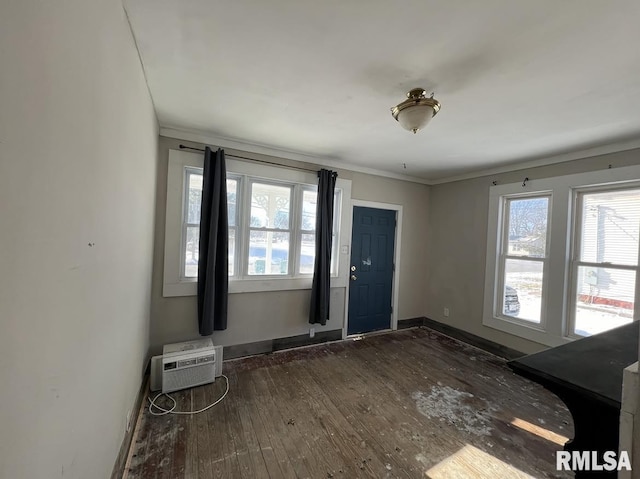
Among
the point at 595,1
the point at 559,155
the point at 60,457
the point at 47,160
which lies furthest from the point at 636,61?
the point at 60,457

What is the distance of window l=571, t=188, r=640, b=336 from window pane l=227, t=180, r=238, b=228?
3899 millimetres

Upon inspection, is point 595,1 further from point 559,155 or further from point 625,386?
point 559,155

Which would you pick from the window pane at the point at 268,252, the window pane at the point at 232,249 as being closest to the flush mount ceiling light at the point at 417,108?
the window pane at the point at 268,252

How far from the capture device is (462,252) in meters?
4.02

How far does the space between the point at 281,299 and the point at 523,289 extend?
3.13 meters

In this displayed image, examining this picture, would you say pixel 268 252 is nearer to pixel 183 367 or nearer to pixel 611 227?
pixel 183 367

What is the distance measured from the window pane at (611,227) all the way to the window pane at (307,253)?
10.0 ft

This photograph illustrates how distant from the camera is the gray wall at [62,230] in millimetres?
543

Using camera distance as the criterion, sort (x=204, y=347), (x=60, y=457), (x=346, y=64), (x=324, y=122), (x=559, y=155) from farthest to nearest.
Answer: (x=559, y=155) < (x=204, y=347) < (x=324, y=122) < (x=346, y=64) < (x=60, y=457)

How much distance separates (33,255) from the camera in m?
0.63

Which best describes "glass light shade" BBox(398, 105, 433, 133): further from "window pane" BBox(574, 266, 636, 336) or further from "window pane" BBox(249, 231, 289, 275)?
"window pane" BBox(574, 266, 636, 336)

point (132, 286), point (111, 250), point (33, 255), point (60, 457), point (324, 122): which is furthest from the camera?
point (324, 122)

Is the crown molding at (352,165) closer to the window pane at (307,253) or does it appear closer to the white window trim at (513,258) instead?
the white window trim at (513,258)

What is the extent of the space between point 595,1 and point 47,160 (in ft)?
6.93
